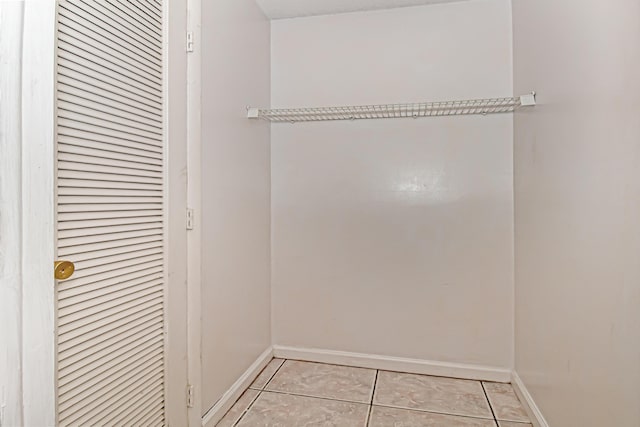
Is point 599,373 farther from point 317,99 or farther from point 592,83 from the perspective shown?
point 317,99

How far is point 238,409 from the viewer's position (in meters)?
1.98

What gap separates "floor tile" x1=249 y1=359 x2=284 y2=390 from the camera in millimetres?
2239

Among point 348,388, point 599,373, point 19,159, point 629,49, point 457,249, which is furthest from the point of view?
point 457,249

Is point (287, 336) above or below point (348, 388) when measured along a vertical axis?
above

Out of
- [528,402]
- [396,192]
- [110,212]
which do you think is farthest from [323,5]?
[528,402]

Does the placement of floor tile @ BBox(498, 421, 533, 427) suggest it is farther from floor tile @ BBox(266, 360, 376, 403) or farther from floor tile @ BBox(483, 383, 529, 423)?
floor tile @ BBox(266, 360, 376, 403)

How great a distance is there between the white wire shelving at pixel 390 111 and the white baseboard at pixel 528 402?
160cm

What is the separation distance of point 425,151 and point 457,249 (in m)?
0.67

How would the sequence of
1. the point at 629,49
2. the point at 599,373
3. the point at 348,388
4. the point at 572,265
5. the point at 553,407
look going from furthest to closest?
the point at 348,388 → the point at 553,407 → the point at 572,265 → the point at 599,373 → the point at 629,49

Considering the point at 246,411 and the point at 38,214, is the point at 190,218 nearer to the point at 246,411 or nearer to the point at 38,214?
the point at 38,214

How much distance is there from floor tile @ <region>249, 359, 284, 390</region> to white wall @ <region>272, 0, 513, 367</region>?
18 cm

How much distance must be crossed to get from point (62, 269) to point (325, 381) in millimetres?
1744

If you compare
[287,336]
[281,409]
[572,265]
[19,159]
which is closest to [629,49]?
[572,265]

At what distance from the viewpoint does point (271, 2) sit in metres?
2.42
